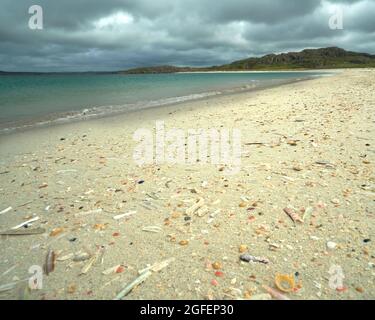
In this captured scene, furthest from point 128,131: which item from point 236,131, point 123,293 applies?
point 123,293

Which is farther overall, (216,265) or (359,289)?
(216,265)

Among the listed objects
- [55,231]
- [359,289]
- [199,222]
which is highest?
[199,222]

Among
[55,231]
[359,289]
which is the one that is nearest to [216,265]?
[359,289]

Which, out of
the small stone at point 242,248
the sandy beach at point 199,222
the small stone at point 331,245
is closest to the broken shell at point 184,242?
the sandy beach at point 199,222

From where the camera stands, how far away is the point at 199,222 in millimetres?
4527

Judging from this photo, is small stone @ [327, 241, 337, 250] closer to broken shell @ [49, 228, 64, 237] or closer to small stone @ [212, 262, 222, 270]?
Result: small stone @ [212, 262, 222, 270]

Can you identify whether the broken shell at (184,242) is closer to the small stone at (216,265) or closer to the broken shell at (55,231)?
the small stone at (216,265)

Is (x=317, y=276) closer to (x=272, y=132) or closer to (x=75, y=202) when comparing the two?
(x=75, y=202)

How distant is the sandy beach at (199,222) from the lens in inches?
130

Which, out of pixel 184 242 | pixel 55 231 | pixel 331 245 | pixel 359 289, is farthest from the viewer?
pixel 55 231

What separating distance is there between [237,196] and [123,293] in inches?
114

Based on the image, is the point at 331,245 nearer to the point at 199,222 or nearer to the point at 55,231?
the point at 199,222

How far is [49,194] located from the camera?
19.5ft
